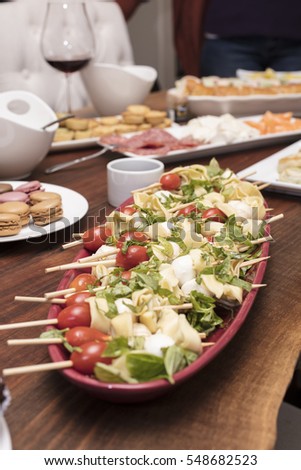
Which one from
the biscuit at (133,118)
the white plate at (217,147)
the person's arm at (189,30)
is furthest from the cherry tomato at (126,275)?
the person's arm at (189,30)

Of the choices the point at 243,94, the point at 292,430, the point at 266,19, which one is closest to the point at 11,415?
the point at 292,430

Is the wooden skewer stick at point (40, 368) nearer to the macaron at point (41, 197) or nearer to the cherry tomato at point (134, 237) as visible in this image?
the cherry tomato at point (134, 237)

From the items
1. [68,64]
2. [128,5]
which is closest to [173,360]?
[68,64]

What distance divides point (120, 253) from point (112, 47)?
92.3 inches

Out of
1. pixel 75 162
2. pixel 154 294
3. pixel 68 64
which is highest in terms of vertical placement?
pixel 68 64

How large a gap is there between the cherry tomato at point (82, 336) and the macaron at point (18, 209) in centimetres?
46

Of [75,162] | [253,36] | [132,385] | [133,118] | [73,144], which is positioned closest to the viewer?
[132,385]

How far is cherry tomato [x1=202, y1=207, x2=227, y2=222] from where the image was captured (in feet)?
3.22

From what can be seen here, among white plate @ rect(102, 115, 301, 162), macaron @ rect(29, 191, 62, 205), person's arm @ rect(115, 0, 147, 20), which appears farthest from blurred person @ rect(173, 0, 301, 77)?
macaron @ rect(29, 191, 62, 205)

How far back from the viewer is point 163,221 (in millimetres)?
965

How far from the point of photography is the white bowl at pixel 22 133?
4.48ft

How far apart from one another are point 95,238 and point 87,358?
36 centimetres

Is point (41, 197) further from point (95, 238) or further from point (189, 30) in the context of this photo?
point (189, 30)

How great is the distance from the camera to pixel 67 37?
1847 millimetres
